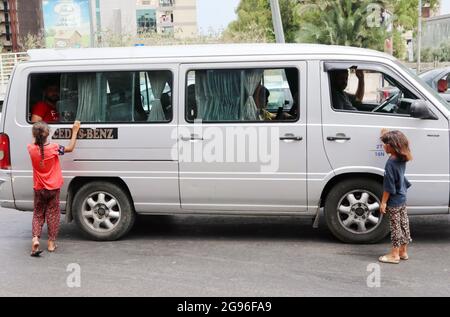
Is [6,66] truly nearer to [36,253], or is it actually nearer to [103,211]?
[103,211]

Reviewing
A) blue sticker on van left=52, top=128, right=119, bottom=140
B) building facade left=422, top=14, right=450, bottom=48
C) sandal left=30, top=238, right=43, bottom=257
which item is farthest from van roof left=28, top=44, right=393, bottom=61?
building facade left=422, top=14, right=450, bottom=48

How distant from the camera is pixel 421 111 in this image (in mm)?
6102

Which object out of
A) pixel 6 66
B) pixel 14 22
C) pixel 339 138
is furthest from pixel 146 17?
pixel 339 138

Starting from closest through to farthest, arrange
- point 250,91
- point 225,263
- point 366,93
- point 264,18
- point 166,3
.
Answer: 1. point 225,263
2. point 250,91
3. point 366,93
4. point 264,18
5. point 166,3

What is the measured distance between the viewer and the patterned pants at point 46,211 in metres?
6.44

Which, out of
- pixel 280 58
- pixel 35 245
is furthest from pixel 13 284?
pixel 280 58

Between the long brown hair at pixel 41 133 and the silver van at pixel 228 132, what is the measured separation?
481 mm

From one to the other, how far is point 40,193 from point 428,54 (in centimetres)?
5096

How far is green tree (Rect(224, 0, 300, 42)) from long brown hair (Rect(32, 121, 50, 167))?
102ft

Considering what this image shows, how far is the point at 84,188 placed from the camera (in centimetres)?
678

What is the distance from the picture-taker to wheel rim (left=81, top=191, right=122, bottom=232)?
6789 mm

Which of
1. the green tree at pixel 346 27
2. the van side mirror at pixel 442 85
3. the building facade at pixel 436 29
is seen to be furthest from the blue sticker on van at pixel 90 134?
the building facade at pixel 436 29

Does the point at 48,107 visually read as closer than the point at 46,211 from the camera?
No

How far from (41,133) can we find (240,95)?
2.09 m
